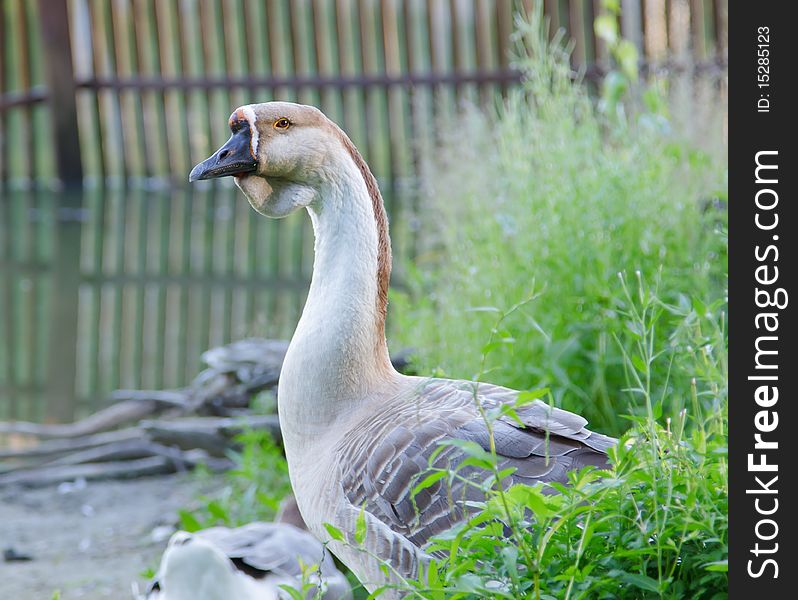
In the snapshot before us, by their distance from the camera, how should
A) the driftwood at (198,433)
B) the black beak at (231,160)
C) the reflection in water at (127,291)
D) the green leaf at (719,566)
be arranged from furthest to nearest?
the reflection in water at (127,291) → the driftwood at (198,433) → the black beak at (231,160) → the green leaf at (719,566)

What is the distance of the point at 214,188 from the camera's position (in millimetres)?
15031

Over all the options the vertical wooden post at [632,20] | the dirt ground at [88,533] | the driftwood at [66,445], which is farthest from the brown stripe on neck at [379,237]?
the vertical wooden post at [632,20]

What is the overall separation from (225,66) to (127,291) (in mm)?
6618

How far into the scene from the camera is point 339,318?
9.90 ft

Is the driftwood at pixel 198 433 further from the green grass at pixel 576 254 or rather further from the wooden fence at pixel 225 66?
the wooden fence at pixel 225 66

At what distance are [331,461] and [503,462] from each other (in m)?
0.52

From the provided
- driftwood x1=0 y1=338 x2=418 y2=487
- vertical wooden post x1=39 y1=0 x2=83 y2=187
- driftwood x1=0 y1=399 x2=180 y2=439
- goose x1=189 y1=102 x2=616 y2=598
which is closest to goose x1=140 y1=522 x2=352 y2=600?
goose x1=189 y1=102 x2=616 y2=598

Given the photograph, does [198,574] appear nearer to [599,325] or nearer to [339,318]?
[339,318]

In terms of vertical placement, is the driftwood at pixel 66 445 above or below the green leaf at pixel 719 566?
below

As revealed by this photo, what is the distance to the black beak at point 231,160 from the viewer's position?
2.90 metres

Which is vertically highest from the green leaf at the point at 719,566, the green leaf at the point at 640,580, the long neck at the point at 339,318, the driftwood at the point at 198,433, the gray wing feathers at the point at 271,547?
the long neck at the point at 339,318

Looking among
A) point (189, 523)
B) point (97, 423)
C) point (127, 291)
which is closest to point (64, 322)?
point (127, 291)

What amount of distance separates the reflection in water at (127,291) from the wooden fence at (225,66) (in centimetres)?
182

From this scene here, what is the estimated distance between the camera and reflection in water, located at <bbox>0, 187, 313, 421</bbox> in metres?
7.07
